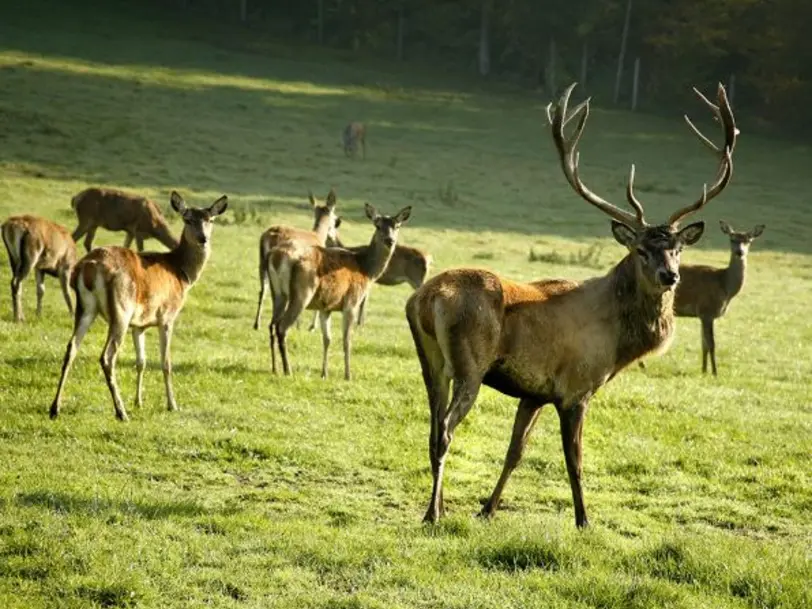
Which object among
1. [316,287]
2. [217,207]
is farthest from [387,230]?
[217,207]

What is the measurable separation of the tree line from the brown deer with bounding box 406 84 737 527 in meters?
40.9

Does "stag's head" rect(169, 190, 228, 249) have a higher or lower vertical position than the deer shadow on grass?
higher

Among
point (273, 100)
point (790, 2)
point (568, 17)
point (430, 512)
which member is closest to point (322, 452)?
point (430, 512)

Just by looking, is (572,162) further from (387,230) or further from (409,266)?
(409,266)

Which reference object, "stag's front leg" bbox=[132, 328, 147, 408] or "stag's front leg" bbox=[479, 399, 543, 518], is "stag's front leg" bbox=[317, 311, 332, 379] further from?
"stag's front leg" bbox=[479, 399, 543, 518]

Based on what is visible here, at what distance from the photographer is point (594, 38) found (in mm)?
54531

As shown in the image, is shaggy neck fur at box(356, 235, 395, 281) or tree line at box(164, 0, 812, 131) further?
tree line at box(164, 0, 812, 131)

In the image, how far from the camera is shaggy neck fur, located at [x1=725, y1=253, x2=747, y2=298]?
17.8m

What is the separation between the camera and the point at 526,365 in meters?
8.57

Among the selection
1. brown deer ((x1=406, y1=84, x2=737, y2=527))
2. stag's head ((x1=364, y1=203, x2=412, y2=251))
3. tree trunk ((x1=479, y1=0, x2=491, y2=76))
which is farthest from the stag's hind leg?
tree trunk ((x1=479, y1=0, x2=491, y2=76))

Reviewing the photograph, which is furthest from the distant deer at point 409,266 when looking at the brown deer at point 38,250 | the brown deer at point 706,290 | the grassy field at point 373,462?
the brown deer at point 38,250

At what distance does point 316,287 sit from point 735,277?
690 centimetres

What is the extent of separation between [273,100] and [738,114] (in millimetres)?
19470

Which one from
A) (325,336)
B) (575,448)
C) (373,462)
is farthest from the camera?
(325,336)
